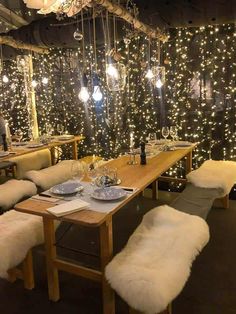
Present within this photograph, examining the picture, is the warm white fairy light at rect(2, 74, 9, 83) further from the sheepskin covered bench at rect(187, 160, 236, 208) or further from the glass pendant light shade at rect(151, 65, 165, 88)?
the sheepskin covered bench at rect(187, 160, 236, 208)

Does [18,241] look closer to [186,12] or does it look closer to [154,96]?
[186,12]

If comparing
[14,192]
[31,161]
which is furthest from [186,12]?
[31,161]

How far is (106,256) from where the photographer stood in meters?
2.10

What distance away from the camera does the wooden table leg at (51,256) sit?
229cm

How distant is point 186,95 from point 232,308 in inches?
116

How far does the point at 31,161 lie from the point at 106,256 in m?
3.14

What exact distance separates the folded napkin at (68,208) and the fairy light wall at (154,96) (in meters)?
1.78

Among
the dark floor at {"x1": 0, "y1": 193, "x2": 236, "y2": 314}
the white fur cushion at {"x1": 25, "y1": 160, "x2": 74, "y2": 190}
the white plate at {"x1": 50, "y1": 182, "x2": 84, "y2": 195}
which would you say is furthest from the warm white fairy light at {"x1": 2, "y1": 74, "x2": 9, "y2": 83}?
the white plate at {"x1": 50, "y1": 182, "x2": 84, "y2": 195}

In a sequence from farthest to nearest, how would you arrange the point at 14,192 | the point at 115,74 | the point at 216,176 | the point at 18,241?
the point at 216,176, the point at 14,192, the point at 115,74, the point at 18,241

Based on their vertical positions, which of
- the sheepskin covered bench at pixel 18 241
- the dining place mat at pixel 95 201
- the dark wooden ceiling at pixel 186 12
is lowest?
the sheepskin covered bench at pixel 18 241

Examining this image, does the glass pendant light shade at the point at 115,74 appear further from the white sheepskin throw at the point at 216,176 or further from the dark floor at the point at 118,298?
the dark floor at the point at 118,298

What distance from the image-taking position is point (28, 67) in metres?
5.57

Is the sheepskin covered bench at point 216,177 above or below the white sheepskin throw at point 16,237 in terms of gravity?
above

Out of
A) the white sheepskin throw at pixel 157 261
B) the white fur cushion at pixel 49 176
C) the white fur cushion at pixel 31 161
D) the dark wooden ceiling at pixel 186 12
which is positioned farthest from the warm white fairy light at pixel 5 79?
the white sheepskin throw at pixel 157 261
